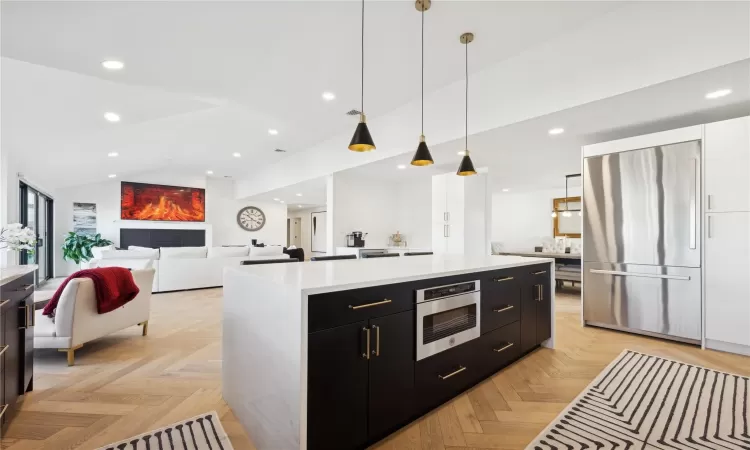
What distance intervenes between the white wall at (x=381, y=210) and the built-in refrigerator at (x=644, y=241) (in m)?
3.31

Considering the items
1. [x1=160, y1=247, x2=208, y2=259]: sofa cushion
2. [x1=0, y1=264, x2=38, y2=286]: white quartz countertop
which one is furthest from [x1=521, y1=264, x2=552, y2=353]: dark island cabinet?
[x1=160, y1=247, x2=208, y2=259]: sofa cushion

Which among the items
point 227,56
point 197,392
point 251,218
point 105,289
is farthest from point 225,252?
point 251,218

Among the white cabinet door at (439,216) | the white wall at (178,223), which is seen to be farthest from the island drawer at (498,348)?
the white wall at (178,223)

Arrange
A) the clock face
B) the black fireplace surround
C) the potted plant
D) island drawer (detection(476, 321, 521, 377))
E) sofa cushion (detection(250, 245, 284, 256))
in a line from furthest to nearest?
the clock face → the black fireplace surround → the potted plant → sofa cushion (detection(250, 245, 284, 256)) → island drawer (detection(476, 321, 521, 377))

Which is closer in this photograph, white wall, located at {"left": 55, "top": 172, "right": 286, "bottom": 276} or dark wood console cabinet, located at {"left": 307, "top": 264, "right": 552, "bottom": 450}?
dark wood console cabinet, located at {"left": 307, "top": 264, "right": 552, "bottom": 450}

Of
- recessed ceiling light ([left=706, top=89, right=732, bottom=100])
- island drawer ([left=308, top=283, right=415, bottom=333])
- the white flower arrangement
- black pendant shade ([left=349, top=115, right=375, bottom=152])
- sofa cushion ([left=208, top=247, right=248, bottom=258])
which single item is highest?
recessed ceiling light ([left=706, top=89, right=732, bottom=100])

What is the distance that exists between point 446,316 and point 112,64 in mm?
3498

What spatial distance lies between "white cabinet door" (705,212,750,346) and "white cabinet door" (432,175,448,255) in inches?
121

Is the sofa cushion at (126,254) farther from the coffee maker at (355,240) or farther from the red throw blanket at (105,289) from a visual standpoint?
the coffee maker at (355,240)

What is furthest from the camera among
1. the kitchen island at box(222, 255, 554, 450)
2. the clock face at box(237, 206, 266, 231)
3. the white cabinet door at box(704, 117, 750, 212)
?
the clock face at box(237, 206, 266, 231)

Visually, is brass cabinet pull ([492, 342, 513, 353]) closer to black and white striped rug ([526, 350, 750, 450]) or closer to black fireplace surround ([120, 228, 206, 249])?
black and white striped rug ([526, 350, 750, 450])

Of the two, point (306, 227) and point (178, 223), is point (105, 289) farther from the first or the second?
point (306, 227)

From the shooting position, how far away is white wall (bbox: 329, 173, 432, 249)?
20.7ft

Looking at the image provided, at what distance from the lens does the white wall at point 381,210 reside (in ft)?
20.7
